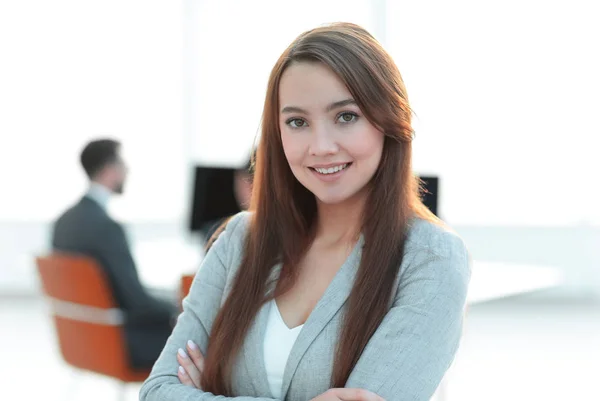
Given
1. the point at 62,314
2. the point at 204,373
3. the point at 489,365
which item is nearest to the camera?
the point at 204,373

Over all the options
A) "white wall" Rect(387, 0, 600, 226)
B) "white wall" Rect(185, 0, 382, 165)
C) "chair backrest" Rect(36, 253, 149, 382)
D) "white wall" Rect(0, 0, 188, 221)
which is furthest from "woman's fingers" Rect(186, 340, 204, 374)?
"white wall" Rect(0, 0, 188, 221)

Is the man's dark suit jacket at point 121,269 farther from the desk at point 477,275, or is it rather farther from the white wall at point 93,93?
the white wall at point 93,93

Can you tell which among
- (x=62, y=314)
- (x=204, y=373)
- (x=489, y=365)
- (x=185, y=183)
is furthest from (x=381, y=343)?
(x=185, y=183)

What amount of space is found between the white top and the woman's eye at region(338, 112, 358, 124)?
42cm

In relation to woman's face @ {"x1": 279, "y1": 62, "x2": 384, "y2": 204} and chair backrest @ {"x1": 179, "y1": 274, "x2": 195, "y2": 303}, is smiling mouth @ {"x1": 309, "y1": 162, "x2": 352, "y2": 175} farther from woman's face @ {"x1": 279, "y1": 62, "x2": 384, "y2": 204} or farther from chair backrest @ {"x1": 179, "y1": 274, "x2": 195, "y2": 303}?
chair backrest @ {"x1": 179, "y1": 274, "x2": 195, "y2": 303}

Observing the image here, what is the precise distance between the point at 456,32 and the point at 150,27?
2.82 meters

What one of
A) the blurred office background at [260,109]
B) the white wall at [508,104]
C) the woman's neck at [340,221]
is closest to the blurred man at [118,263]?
the woman's neck at [340,221]

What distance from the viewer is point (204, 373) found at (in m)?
1.83

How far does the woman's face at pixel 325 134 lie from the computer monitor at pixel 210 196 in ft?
8.23

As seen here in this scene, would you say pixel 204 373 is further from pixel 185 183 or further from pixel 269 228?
pixel 185 183

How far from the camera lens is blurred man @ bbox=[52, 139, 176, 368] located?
11.8 feet

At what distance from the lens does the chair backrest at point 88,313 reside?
3459 millimetres

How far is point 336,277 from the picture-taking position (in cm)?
178

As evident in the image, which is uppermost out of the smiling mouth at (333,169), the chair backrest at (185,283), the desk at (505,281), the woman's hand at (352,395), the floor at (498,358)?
the smiling mouth at (333,169)
